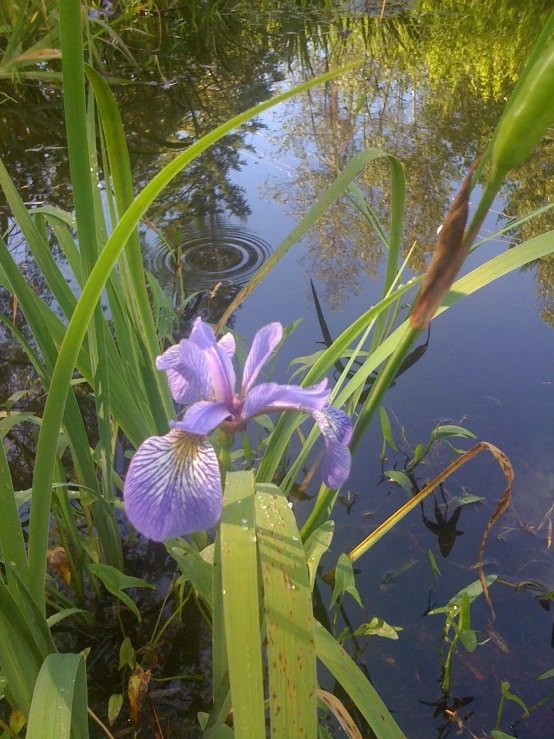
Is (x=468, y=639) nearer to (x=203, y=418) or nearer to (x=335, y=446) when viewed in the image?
(x=335, y=446)

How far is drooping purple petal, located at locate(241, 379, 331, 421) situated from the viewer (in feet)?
2.27

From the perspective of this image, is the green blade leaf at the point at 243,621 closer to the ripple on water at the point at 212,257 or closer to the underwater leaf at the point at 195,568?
the underwater leaf at the point at 195,568

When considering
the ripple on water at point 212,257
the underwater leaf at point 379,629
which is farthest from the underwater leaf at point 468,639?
the ripple on water at point 212,257

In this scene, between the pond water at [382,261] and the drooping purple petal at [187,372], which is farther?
the pond water at [382,261]

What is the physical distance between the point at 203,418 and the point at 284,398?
0.33ft

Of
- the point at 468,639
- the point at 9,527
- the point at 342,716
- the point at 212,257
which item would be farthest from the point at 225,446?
the point at 212,257

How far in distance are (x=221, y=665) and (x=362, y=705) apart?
9.7 inches

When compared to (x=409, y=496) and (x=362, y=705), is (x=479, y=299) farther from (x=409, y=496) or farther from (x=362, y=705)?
(x=362, y=705)

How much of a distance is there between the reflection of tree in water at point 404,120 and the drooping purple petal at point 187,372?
1.36m

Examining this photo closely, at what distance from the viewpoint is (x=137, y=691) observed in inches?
38.6

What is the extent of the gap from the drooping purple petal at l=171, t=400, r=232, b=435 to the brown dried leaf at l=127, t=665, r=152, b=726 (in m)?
0.55

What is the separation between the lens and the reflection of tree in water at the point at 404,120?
8.57 feet

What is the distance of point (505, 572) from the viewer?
1305 millimetres

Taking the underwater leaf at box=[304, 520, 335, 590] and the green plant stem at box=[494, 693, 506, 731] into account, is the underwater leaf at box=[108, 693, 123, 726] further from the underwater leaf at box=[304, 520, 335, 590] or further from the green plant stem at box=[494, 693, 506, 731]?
the green plant stem at box=[494, 693, 506, 731]
